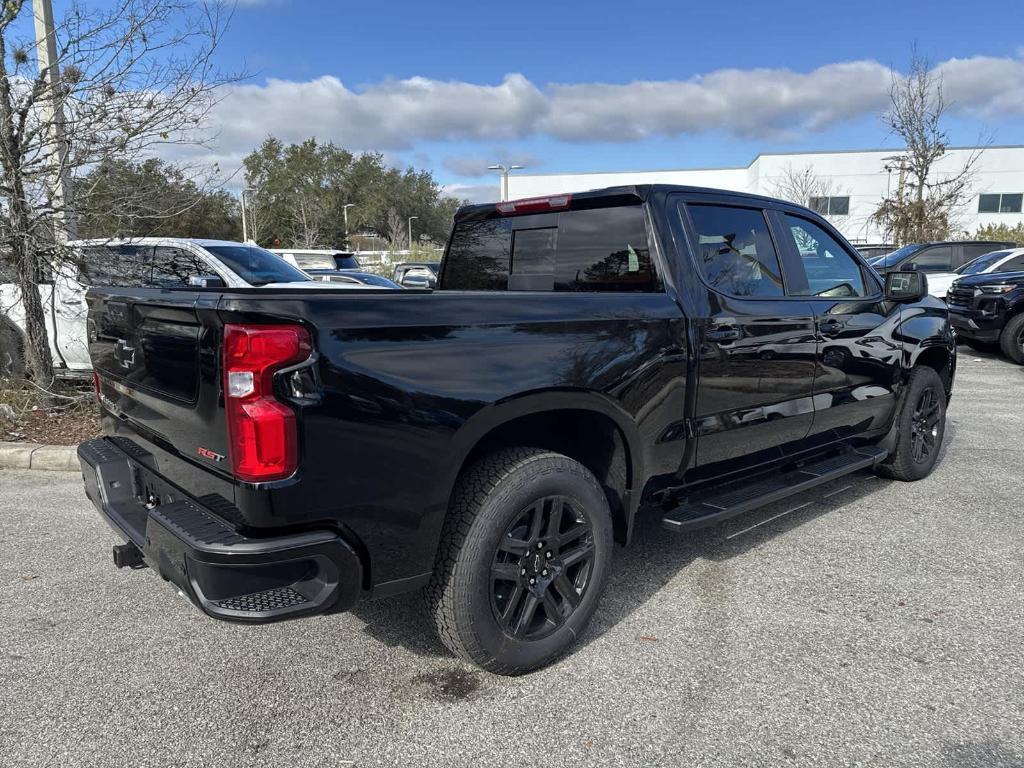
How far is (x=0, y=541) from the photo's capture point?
4137 mm

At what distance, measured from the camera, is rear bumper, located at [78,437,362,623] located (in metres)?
2.09

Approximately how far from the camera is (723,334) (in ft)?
10.9

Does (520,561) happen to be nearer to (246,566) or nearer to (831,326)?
(246,566)

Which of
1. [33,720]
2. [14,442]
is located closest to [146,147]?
[14,442]

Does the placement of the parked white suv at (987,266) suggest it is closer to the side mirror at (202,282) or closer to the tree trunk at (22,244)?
the side mirror at (202,282)

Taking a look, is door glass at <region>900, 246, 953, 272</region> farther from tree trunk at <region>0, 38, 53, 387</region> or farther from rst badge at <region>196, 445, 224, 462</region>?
rst badge at <region>196, 445, 224, 462</region>

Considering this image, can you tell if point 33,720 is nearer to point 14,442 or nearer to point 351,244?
point 14,442

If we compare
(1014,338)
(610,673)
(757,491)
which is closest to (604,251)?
(757,491)

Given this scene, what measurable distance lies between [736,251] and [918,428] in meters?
2.49

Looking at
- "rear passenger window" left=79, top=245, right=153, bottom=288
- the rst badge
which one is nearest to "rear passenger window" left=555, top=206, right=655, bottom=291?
A: the rst badge

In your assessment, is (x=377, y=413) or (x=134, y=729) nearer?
(x=377, y=413)

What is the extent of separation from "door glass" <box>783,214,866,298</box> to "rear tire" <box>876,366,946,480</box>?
3.26ft

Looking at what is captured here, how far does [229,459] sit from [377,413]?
0.46 metres

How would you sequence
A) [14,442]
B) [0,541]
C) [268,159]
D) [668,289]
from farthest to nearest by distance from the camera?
[268,159] → [14,442] → [0,541] → [668,289]
